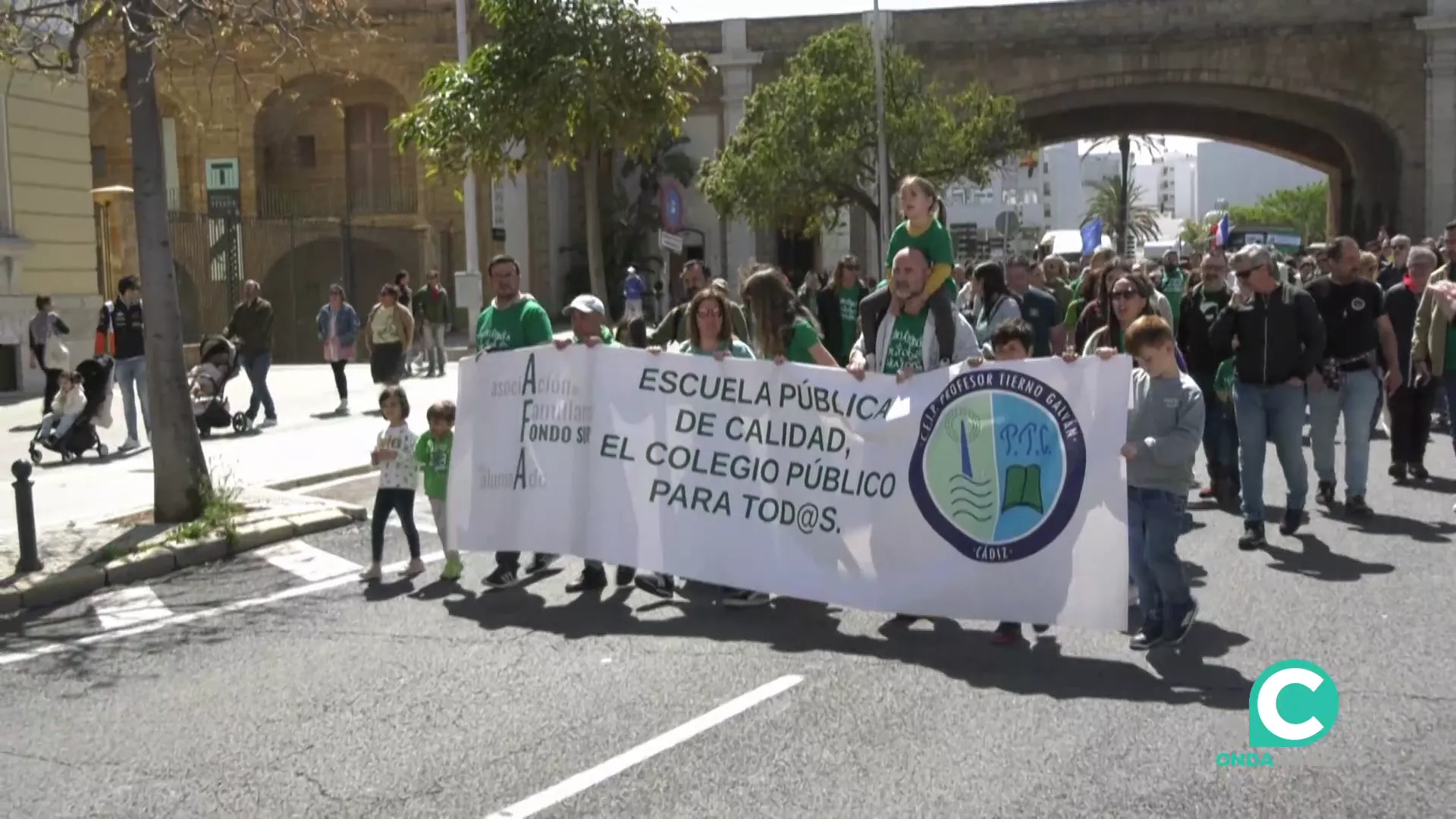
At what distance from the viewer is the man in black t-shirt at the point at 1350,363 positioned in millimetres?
10828

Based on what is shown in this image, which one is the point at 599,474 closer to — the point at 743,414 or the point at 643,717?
the point at 743,414

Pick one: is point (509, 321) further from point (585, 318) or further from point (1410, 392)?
point (1410, 392)

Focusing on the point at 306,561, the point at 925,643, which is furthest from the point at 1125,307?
the point at 306,561

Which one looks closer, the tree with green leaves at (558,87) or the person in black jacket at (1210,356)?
the person in black jacket at (1210,356)

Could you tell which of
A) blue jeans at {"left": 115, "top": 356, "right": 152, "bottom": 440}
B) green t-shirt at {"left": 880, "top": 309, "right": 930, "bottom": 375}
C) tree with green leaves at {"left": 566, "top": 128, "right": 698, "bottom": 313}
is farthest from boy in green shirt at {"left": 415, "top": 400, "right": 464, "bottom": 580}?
tree with green leaves at {"left": 566, "top": 128, "right": 698, "bottom": 313}

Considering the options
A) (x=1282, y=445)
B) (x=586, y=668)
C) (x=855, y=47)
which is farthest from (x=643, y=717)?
(x=855, y=47)

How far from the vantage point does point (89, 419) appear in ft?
49.8

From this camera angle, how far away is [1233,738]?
5.76 metres

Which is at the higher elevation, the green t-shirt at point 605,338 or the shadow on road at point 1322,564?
the green t-shirt at point 605,338

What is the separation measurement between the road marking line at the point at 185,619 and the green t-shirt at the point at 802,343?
3004 millimetres

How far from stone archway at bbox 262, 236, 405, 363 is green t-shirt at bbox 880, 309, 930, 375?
24.4 metres

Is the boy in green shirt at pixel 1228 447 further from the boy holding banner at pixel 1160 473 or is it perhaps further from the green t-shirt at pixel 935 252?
the boy holding banner at pixel 1160 473

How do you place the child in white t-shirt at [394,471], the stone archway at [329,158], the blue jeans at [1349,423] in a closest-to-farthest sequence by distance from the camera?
the child in white t-shirt at [394,471], the blue jeans at [1349,423], the stone archway at [329,158]

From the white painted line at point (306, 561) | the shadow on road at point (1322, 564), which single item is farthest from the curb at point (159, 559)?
the shadow on road at point (1322, 564)
